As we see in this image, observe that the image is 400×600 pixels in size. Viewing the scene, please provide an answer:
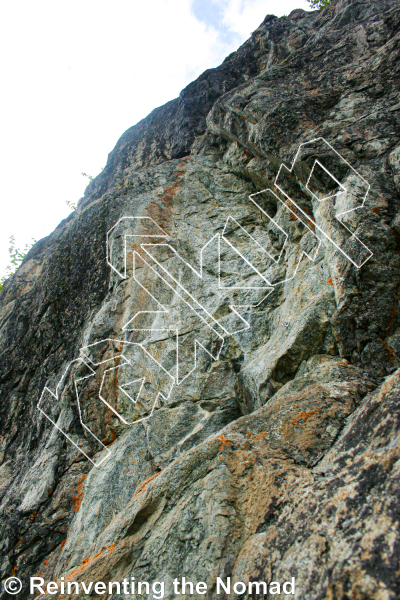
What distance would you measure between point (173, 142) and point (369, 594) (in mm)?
12154

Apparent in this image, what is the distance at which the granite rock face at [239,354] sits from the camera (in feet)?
9.57

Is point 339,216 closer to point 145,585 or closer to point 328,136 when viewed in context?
point 328,136

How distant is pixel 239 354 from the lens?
241 inches

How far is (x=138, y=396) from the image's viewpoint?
6.41 metres

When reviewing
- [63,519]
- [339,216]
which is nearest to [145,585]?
[63,519]

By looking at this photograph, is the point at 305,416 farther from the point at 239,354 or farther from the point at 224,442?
the point at 239,354
